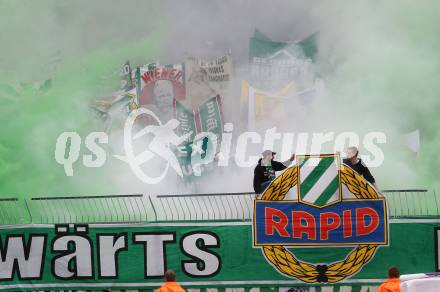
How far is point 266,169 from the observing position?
449 inches

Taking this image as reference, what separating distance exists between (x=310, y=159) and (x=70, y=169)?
4.08 meters

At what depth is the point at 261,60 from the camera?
11547mm

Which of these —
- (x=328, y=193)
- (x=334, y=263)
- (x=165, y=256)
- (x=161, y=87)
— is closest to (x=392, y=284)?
(x=334, y=263)

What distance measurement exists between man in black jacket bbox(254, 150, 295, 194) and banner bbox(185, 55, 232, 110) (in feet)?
4.27

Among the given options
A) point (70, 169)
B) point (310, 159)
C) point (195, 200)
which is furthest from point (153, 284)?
point (310, 159)

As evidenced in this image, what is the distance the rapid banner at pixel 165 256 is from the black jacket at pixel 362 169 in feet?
2.72

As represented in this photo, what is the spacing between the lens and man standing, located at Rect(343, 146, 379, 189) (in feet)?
36.8

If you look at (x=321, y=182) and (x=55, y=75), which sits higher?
(x=55, y=75)

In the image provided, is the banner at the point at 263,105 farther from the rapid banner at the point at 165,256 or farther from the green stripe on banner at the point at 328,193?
the rapid banner at the point at 165,256

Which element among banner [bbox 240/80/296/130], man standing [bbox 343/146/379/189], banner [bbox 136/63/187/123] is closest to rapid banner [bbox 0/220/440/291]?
man standing [bbox 343/146/379/189]

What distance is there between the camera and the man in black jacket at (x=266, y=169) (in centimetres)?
1132

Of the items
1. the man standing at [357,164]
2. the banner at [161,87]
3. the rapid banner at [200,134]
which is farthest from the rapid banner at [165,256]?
the banner at [161,87]

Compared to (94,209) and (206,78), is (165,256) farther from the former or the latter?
(206,78)

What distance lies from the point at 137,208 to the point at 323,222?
309 cm
